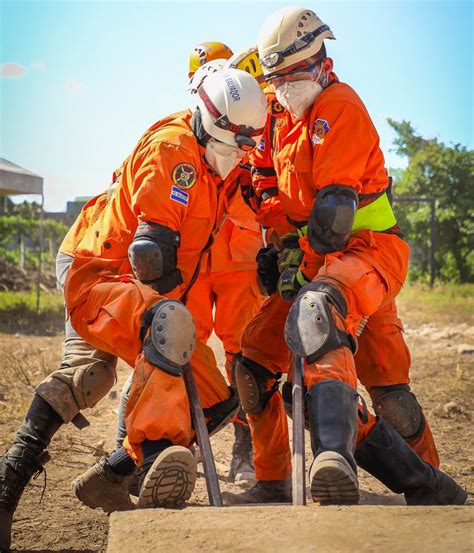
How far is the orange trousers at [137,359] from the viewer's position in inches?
138

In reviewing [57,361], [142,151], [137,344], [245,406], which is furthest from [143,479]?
[57,361]

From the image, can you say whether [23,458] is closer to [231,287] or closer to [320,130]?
[231,287]

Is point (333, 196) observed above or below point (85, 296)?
above

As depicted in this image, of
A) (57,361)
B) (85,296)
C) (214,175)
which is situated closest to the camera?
(85,296)

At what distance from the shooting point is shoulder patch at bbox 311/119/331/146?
416cm

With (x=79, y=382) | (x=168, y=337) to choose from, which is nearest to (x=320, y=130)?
(x=168, y=337)

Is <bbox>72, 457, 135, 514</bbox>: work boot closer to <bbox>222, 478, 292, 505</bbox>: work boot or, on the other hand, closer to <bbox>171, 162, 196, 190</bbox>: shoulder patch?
<bbox>222, 478, 292, 505</bbox>: work boot

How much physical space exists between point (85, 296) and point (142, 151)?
758 mm

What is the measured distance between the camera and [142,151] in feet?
13.6

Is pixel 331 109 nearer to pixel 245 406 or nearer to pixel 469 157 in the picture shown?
pixel 245 406

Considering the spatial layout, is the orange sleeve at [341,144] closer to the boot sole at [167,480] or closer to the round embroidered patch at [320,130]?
the round embroidered patch at [320,130]

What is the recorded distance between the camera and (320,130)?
13.7ft

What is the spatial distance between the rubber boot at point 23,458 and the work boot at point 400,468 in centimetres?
152

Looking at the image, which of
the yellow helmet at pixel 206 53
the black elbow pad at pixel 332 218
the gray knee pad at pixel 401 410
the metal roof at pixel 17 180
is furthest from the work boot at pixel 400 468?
the metal roof at pixel 17 180
